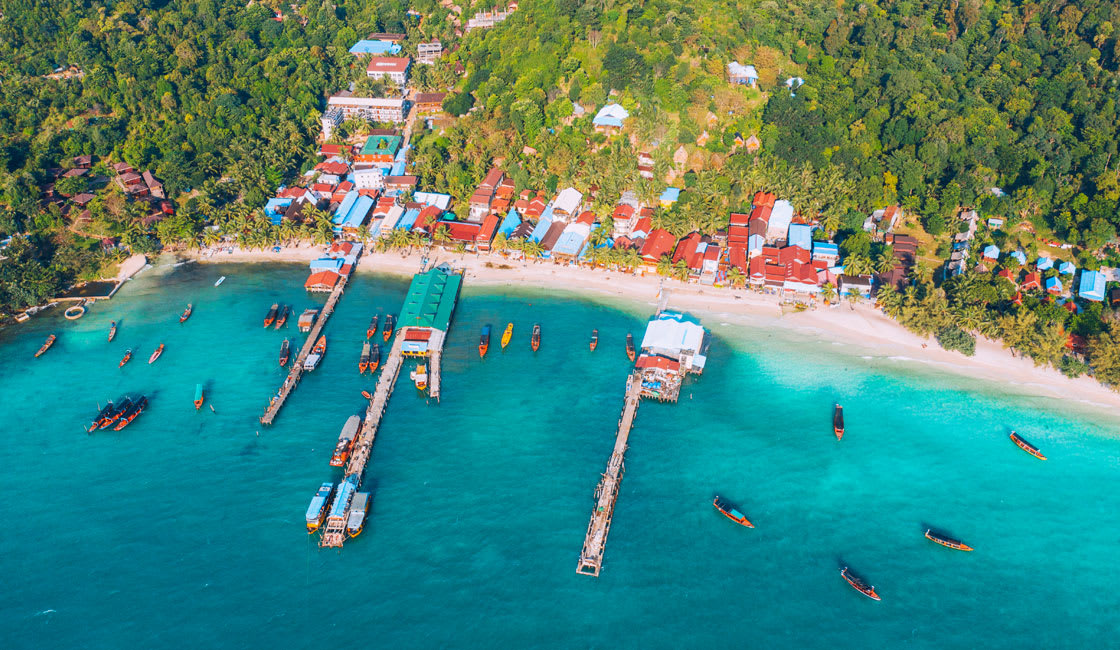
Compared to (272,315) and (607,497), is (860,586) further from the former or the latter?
(272,315)

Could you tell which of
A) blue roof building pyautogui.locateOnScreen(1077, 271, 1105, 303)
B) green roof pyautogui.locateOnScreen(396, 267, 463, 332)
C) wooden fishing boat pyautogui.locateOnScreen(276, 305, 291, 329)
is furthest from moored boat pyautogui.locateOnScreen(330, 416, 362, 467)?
blue roof building pyautogui.locateOnScreen(1077, 271, 1105, 303)

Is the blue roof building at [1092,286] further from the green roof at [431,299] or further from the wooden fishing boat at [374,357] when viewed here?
the wooden fishing boat at [374,357]

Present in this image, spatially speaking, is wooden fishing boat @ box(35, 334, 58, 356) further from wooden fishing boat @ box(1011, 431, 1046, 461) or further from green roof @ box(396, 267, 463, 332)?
wooden fishing boat @ box(1011, 431, 1046, 461)

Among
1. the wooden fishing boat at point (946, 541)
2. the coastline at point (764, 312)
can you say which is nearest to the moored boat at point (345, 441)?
the coastline at point (764, 312)

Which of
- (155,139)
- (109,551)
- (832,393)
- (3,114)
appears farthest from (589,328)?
(3,114)

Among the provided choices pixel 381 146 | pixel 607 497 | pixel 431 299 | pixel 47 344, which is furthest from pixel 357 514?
pixel 381 146

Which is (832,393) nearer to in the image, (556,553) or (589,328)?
(589,328)
